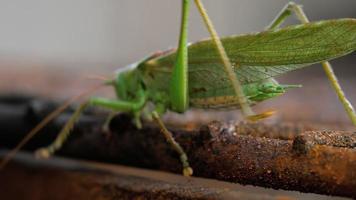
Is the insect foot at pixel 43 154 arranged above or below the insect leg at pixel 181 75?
below

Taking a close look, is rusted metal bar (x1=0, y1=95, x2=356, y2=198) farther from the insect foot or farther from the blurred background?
the blurred background

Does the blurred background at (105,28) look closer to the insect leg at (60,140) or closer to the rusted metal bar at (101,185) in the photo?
the insect leg at (60,140)

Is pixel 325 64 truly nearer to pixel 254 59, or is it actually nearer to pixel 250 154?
pixel 254 59

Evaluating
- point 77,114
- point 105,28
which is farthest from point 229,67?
point 105,28

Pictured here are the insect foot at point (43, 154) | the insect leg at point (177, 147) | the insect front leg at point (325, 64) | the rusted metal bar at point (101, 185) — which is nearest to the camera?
the rusted metal bar at point (101, 185)

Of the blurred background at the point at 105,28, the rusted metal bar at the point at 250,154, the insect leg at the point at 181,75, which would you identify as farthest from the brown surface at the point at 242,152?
the blurred background at the point at 105,28

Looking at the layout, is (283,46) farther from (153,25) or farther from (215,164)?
(153,25)
